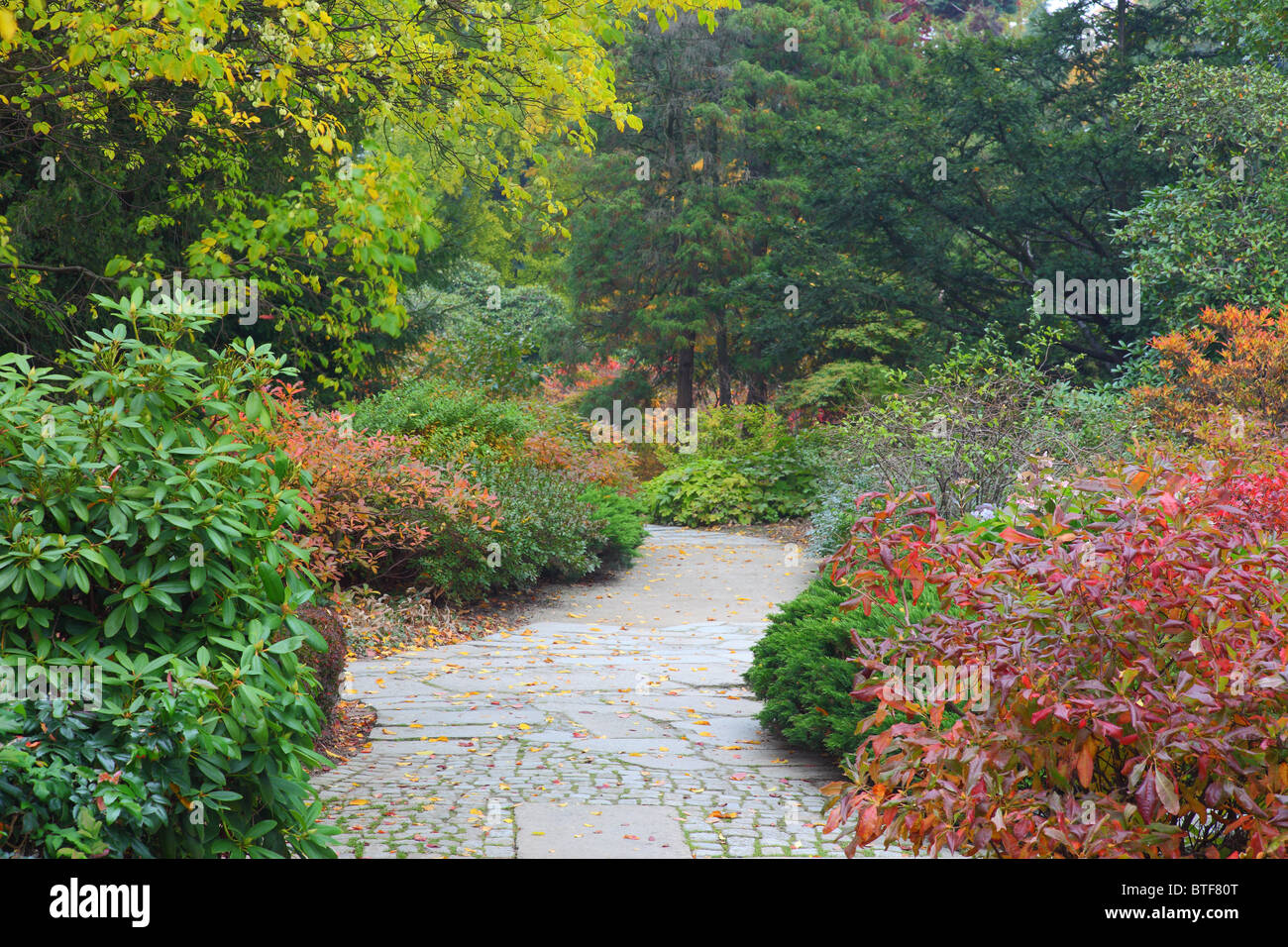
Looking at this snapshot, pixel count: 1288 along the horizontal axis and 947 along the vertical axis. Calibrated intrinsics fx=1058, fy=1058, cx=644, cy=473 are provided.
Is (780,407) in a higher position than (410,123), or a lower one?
lower

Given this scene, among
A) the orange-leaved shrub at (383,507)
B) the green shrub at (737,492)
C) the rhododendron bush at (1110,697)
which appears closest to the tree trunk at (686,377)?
the green shrub at (737,492)

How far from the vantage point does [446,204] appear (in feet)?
85.3

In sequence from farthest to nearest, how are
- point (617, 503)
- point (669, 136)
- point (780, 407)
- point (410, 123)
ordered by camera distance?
point (669, 136)
point (780, 407)
point (617, 503)
point (410, 123)

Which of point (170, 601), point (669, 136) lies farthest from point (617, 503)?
point (669, 136)

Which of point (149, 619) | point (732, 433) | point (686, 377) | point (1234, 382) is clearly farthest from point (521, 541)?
point (686, 377)

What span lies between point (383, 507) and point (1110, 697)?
6917 millimetres

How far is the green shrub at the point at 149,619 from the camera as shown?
2.58 meters

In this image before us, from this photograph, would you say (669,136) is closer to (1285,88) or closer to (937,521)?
(1285,88)

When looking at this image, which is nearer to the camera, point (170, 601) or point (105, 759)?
point (105, 759)

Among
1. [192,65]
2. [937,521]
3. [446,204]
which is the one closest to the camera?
[937,521]

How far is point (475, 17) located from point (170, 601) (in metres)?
4.81

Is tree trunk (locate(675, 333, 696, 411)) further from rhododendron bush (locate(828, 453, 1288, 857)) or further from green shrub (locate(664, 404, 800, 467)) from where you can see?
rhododendron bush (locate(828, 453, 1288, 857))

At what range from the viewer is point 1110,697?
2.37 meters

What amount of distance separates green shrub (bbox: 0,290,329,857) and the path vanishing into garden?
36.8 inches
